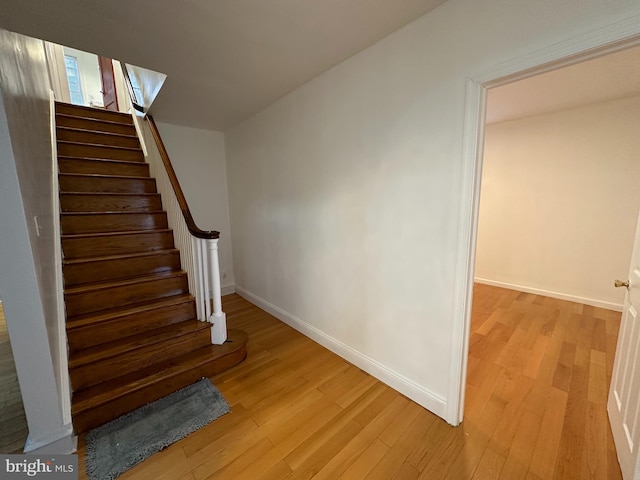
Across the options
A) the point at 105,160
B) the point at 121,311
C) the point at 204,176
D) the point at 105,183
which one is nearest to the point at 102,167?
the point at 105,160

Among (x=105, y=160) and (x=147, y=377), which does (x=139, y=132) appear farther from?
(x=147, y=377)

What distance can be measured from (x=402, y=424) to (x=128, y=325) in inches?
84.4

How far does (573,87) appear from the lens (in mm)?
2479

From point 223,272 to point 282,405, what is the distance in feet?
8.22

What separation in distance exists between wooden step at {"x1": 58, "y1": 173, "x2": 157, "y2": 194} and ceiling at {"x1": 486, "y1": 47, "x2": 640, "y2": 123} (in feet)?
11.5

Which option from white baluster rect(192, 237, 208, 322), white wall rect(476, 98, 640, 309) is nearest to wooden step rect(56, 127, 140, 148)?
white baluster rect(192, 237, 208, 322)

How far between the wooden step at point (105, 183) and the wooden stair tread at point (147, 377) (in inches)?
77.9

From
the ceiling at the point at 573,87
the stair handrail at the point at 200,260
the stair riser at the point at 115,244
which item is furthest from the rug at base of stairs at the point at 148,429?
the ceiling at the point at 573,87

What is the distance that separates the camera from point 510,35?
3.83 ft

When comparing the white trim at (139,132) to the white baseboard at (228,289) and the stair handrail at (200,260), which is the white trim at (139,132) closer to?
the stair handrail at (200,260)

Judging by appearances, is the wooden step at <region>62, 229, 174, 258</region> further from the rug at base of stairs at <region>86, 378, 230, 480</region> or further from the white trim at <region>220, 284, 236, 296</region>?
the rug at base of stairs at <region>86, 378, 230, 480</region>

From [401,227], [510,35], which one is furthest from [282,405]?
[510,35]

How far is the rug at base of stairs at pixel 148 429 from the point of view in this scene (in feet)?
4.46

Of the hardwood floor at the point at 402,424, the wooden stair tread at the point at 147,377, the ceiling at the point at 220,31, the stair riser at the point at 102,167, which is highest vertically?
the ceiling at the point at 220,31
